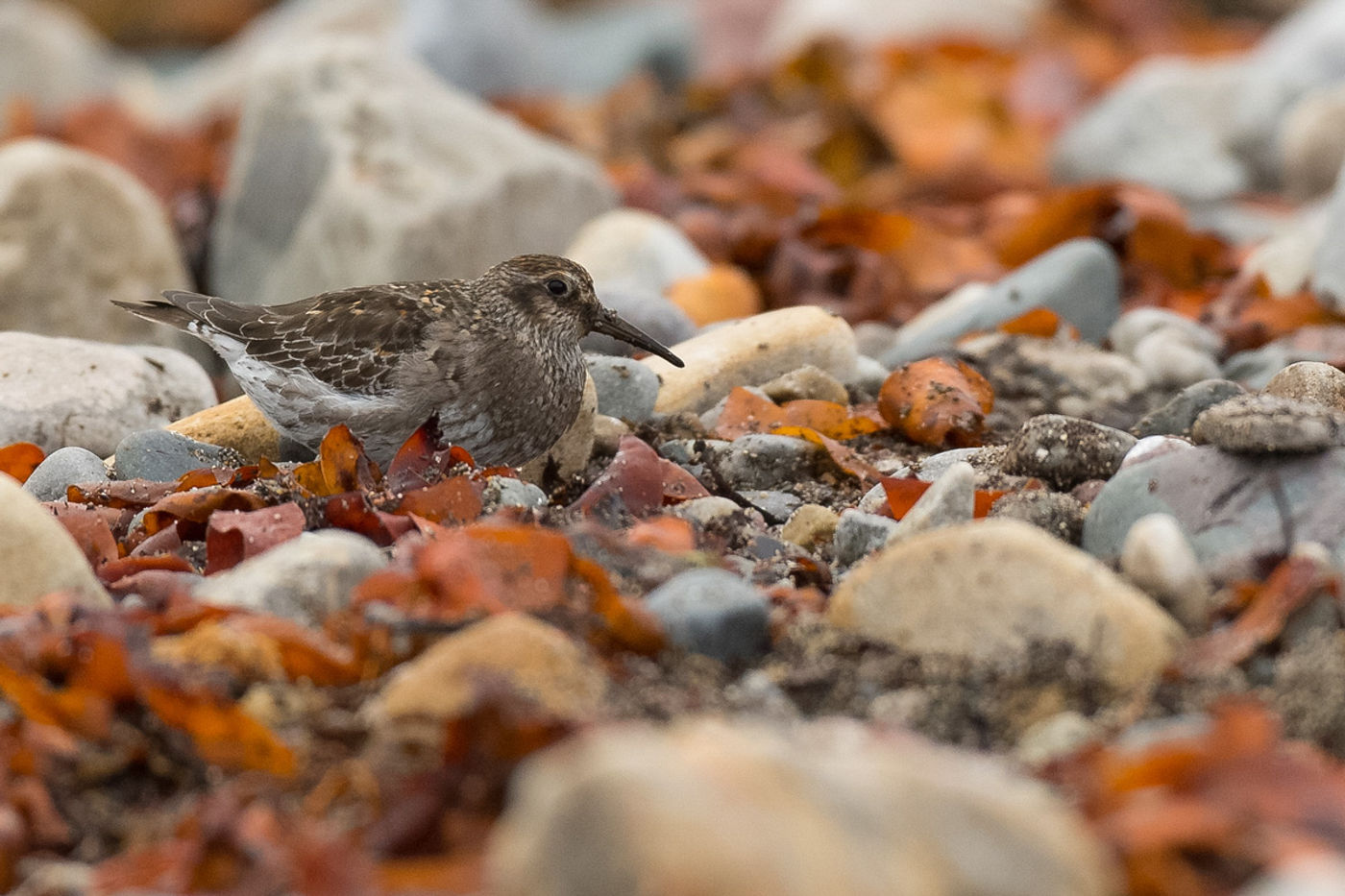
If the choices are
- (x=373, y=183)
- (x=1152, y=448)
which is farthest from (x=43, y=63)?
(x=1152, y=448)

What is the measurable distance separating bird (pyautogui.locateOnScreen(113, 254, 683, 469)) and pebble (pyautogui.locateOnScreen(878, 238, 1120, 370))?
160 centimetres

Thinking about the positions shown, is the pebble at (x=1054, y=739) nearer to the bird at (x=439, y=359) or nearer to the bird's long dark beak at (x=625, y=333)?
the bird at (x=439, y=359)

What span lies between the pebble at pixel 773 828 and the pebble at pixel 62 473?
9.33 ft

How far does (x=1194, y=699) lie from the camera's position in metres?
3.03

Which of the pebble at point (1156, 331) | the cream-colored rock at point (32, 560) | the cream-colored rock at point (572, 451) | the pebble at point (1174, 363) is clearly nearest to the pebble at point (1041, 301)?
the pebble at point (1156, 331)

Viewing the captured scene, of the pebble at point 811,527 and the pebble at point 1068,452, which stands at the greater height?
the pebble at point 1068,452

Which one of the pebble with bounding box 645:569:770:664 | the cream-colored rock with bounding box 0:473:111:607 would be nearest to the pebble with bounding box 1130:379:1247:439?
the pebble with bounding box 645:569:770:664

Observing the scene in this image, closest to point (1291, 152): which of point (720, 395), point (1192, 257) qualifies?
point (1192, 257)

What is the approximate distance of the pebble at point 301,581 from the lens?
3338 mm

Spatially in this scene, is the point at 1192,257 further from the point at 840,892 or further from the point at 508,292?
the point at 840,892

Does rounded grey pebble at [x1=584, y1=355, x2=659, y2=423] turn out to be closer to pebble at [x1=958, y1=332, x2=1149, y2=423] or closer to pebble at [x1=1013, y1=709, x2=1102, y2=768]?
pebble at [x1=958, y1=332, x2=1149, y2=423]

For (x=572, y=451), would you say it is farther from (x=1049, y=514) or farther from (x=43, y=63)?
(x=43, y=63)

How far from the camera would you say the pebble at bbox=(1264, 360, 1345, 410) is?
4.69 m

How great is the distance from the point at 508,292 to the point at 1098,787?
2.98 m
